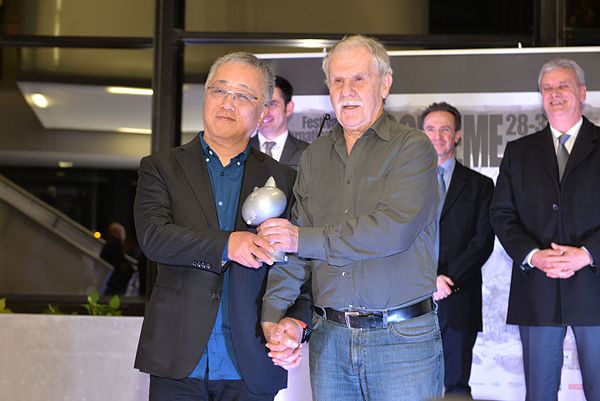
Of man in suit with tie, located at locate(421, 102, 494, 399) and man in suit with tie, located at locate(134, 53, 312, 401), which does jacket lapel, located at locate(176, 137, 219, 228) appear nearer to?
man in suit with tie, located at locate(134, 53, 312, 401)

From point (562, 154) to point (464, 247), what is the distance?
2.34 ft

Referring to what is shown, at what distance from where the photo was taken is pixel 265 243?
2.53m

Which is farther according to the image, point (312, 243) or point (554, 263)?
point (554, 263)

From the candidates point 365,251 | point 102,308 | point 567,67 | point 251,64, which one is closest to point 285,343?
point 365,251

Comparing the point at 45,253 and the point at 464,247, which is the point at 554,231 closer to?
the point at 464,247

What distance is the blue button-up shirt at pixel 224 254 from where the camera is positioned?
106 inches

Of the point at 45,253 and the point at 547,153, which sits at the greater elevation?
the point at 547,153

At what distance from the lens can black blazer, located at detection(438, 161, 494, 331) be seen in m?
4.42

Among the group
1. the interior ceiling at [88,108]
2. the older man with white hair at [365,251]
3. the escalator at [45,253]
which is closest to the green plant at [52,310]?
the escalator at [45,253]

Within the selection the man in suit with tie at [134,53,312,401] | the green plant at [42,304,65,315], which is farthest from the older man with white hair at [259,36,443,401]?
the green plant at [42,304,65,315]

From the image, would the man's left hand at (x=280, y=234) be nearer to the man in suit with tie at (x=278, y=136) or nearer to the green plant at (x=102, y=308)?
Result: the man in suit with tie at (x=278, y=136)

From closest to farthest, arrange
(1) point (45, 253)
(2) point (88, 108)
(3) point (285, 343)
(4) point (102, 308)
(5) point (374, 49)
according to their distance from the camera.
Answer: (3) point (285, 343) → (5) point (374, 49) → (4) point (102, 308) → (1) point (45, 253) → (2) point (88, 108)

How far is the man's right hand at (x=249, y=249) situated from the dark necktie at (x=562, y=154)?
202 centimetres

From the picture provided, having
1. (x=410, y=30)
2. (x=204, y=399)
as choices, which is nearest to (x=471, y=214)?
(x=410, y=30)
